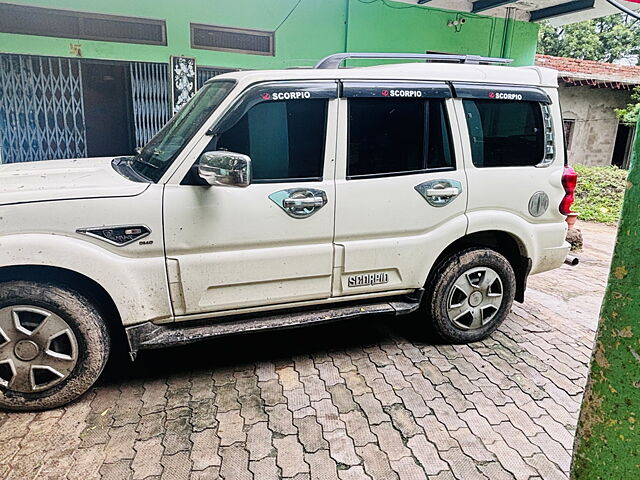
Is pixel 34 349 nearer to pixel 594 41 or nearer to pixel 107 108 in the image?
pixel 107 108

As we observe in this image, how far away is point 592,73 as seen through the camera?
12922mm

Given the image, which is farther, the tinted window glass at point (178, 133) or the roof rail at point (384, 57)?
the roof rail at point (384, 57)

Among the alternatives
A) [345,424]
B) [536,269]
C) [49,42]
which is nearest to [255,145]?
[345,424]

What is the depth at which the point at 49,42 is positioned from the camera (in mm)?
6203

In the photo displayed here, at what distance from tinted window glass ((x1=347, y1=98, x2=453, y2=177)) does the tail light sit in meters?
0.99

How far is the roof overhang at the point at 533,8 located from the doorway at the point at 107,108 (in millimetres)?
4853

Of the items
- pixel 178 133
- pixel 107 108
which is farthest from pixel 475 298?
pixel 107 108

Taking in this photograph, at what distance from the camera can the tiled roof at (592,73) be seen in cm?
1251

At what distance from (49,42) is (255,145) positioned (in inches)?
194

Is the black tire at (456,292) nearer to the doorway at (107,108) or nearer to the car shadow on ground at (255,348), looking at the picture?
the car shadow on ground at (255,348)

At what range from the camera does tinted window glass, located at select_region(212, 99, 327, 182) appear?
9.68 ft

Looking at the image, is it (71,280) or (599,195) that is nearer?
(71,280)

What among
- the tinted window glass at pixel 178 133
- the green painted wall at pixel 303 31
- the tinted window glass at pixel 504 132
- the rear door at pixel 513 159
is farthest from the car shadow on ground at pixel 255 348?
the green painted wall at pixel 303 31

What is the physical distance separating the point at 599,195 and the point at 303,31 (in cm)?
783
